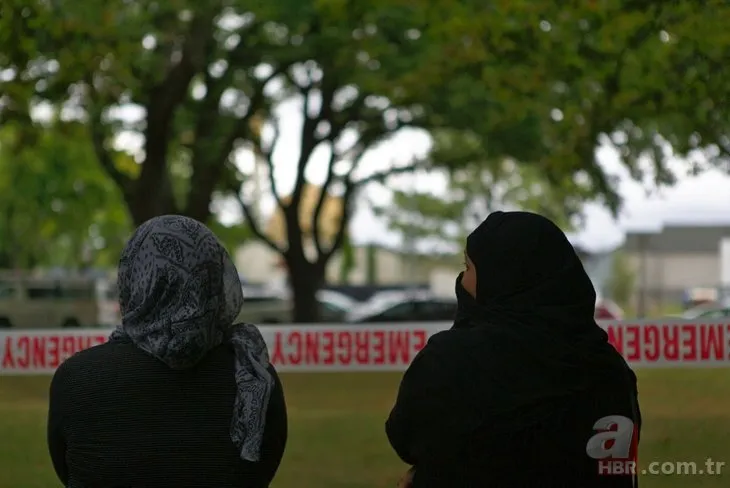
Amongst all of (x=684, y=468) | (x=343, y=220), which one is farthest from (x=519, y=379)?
(x=343, y=220)

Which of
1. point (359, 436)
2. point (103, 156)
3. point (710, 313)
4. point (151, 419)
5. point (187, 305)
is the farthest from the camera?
point (103, 156)

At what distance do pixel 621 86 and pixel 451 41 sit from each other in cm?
190

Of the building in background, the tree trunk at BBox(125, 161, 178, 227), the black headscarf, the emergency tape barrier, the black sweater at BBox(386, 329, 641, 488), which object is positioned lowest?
the building in background

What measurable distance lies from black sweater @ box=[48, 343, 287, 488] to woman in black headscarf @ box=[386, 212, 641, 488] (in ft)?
1.42

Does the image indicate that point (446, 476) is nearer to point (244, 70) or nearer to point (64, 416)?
point (64, 416)

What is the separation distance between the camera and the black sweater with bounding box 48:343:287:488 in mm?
2750

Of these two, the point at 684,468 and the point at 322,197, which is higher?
the point at 322,197

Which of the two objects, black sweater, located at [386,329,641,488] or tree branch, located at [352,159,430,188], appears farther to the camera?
tree branch, located at [352,159,430,188]

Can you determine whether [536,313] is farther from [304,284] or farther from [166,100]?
[304,284]

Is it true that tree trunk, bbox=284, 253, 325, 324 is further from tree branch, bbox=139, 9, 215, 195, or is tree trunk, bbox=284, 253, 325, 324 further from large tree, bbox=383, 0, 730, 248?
large tree, bbox=383, 0, 730, 248

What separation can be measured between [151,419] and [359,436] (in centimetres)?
600


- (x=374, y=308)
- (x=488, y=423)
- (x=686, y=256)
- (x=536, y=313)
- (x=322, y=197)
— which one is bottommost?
(x=686, y=256)

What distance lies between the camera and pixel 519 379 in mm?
2686

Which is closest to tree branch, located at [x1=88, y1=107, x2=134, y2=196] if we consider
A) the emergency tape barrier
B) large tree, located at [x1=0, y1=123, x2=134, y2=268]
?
large tree, located at [x1=0, y1=123, x2=134, y2=268]
